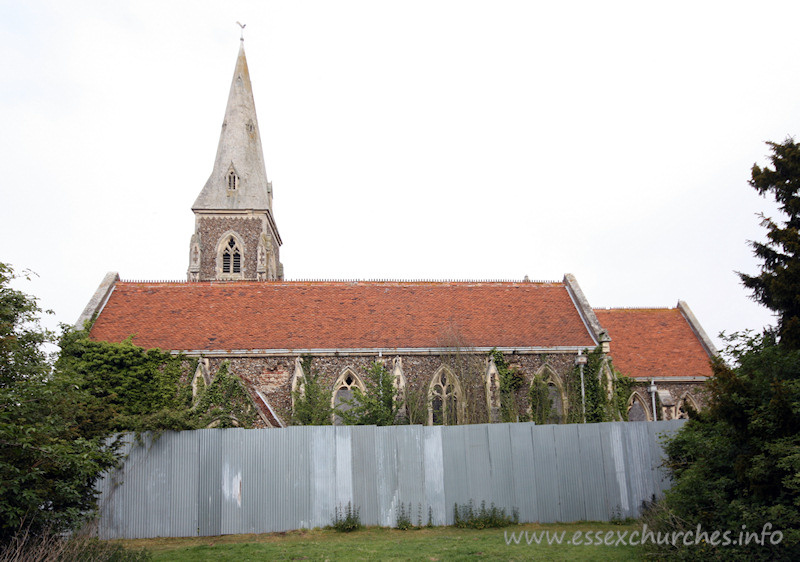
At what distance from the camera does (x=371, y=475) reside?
15000 millimetres

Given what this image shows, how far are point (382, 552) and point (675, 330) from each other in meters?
22.3

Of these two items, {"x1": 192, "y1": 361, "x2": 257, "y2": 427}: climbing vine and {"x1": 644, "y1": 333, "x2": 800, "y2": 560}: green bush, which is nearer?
{"x1": 644, "y1": 333, "x2": 800, "y2": 560}: green bush

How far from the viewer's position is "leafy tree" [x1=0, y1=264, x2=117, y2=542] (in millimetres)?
8344

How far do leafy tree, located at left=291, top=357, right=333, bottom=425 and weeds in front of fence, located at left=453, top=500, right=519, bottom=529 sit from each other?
6.60m

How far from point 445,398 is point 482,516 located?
8359 millimetres

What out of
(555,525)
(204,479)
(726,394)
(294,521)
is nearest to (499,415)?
(555,525)

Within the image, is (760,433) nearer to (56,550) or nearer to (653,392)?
(56,550)

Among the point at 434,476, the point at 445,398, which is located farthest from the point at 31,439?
the point at 445,398

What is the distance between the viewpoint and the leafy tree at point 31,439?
834 cm

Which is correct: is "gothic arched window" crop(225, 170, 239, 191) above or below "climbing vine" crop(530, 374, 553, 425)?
above

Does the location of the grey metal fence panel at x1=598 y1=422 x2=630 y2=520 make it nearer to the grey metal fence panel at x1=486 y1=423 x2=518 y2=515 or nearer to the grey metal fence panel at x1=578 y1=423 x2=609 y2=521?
the grey metal fence panel at x1=578 y1=423 x2=609 y2=521

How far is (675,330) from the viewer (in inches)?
1162

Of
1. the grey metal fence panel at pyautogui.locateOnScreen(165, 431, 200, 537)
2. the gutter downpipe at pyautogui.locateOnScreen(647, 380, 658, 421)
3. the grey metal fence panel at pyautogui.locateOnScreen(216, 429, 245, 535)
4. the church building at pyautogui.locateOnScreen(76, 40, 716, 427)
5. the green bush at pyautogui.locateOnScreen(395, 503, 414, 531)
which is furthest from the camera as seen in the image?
the gutter downpipe at pyautogui.locateOnScreen(647, 380, 658, 421)

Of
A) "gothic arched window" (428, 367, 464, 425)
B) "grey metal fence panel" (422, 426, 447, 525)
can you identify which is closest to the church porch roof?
"gothic arched window" (428, 367, 464, 425)
